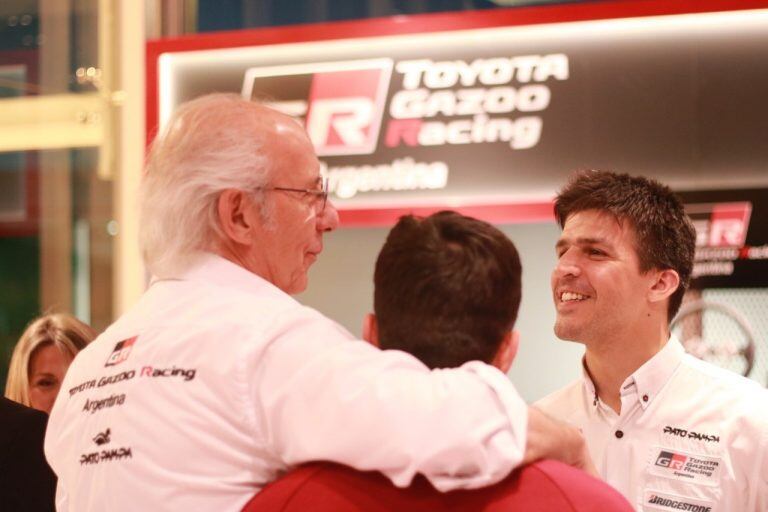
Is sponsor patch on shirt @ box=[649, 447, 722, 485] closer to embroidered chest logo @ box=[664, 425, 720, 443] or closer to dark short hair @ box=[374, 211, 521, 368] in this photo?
embroidered chest logo @ box=[664, 425, 720, 443]

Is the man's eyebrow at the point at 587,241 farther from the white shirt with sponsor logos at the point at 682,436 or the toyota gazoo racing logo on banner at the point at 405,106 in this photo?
the toyota gazoo racing logo on banner at the point at 405,106

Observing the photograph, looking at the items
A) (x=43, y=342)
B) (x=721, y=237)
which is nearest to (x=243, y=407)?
(x=43, y=342)

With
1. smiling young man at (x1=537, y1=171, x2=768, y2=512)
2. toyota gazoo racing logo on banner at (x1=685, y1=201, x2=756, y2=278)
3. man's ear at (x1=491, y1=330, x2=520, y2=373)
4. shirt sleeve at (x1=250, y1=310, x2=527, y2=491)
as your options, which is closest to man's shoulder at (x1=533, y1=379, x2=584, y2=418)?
smiling young man at (x1=537, y1=171, x2=768, y2=512)

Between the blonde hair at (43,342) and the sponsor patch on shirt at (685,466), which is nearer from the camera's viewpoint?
the sponsor patch on shirt at (685,466)

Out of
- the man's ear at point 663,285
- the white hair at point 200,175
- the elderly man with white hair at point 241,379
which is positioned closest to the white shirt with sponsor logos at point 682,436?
the man's ear at point 663,285

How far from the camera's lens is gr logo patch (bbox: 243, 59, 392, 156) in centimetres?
421

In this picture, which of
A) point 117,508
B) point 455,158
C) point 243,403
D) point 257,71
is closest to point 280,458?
point 243,403

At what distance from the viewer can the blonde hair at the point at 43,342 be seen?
340 centimetres

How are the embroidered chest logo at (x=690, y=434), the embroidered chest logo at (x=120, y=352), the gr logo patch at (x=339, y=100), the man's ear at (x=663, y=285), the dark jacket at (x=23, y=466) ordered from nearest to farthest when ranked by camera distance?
the embroidered chest logo at (x=120, y=352), the dark jacket at (x=23, y=466), the embroidered chest logo at (x=690, y=434), the man's ear at (x=663, y=285), the gr logo patch at (x=339, y=100)

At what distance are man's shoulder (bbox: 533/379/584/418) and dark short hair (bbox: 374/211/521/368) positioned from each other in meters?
1.10

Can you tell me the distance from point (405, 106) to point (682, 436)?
6.96 ft

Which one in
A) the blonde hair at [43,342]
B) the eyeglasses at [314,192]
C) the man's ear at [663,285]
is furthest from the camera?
the blonde hair at [43,342]

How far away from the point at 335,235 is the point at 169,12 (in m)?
1.30

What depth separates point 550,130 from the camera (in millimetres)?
4043
